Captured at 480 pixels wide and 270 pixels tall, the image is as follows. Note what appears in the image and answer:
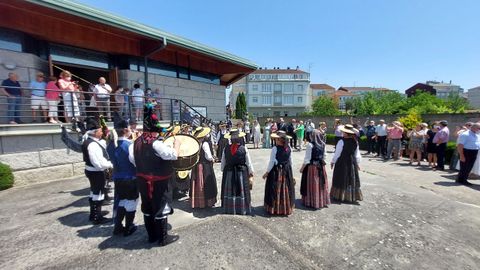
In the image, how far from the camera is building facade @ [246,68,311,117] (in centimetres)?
6419

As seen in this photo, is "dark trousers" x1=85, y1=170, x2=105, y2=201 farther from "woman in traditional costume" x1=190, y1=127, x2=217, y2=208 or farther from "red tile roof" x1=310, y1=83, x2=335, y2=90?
"red tile roof" x1=310, y1=83, x2=335, y2=90

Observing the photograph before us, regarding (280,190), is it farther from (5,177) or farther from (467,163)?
(5,177)

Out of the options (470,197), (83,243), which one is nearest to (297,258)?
(83,243)

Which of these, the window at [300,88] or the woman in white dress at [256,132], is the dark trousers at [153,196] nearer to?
the woman in white dress at [256,132]

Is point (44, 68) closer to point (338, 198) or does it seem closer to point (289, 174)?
point (289, 174)

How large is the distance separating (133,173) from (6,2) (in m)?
6.51

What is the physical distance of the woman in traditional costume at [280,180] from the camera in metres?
4.38

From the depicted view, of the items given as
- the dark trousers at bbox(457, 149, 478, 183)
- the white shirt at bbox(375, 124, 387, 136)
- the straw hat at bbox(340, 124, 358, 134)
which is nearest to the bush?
the straw hat at bbox(340, 124, 358, 134)

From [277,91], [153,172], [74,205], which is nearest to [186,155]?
[153,172]

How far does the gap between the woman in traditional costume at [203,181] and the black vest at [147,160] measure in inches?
59.2

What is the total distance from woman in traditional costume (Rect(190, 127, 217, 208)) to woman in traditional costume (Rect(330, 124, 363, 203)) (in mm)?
2764

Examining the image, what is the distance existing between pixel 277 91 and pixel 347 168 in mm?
61391

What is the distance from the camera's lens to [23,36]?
7.26m

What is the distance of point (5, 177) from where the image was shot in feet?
18.5
